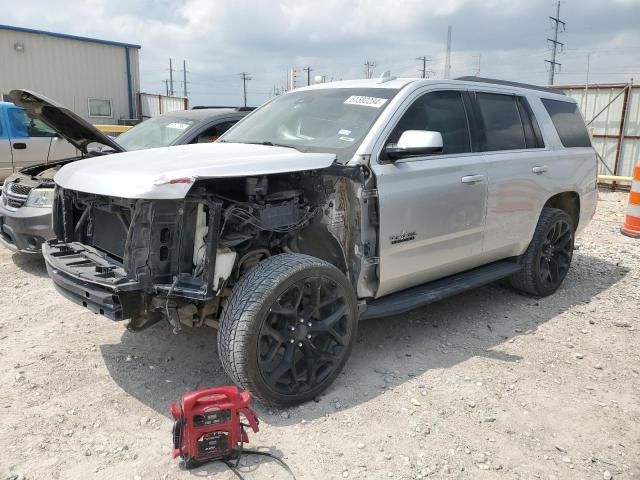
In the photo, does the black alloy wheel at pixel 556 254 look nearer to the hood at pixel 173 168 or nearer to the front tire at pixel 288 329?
the front tire at pixel 288 329

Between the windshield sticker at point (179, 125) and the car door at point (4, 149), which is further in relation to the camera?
the car door at point (4, 149)

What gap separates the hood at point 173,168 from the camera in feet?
9.20

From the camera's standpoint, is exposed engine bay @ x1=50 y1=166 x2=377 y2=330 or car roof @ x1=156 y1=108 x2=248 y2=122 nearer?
exposed engine bay @ x1=50 y1=166 x2=377 y2=330

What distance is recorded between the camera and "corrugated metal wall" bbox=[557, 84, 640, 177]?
44.7 feet

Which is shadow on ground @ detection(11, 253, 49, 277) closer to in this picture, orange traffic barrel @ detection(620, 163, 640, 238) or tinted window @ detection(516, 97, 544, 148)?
tinted window @ detection(516, 97, 544, 148)

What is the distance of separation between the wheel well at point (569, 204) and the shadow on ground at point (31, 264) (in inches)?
206

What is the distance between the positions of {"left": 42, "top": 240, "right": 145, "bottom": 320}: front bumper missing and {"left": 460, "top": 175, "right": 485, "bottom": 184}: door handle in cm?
247

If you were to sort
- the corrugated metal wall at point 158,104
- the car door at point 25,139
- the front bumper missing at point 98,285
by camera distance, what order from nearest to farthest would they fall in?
the front bumper missing at point 98,285 → the car door at point 25,139 → the corrugated metal wall at point 158,104

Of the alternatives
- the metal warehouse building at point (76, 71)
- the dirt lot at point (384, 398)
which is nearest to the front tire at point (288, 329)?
the dirt lot at point (384, 398)

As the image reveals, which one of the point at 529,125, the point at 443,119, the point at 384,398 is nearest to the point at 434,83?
the point at 443,119

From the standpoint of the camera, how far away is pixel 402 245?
3.78m

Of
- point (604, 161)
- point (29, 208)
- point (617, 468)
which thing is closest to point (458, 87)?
point (617, 468)

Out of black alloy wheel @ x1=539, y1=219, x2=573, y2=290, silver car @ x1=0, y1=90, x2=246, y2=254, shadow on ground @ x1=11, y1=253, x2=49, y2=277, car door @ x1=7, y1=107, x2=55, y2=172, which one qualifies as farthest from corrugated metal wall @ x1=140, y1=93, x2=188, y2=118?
black alloy wheel @ x1=539, y1=219, x2=573, y2=290

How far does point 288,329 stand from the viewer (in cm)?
326
